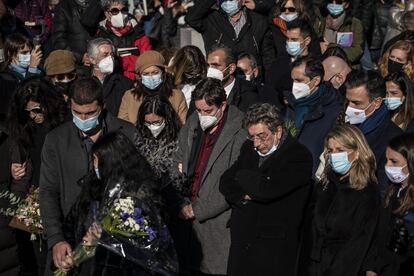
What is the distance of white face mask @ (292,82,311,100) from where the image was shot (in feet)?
28.1

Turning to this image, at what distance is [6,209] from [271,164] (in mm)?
2572

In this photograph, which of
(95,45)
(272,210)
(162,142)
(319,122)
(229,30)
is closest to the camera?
(272,210)

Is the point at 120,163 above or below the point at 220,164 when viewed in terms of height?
above

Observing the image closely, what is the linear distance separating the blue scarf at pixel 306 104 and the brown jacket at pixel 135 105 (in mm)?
1296

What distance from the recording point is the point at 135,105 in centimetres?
943

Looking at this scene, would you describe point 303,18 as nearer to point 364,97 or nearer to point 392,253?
point 364,97

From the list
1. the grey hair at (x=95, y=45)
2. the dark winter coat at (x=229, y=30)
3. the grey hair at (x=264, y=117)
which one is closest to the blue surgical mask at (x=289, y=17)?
the dark winter coat at (x=229, y=30)

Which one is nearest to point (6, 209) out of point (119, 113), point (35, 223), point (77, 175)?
point (35, 223)

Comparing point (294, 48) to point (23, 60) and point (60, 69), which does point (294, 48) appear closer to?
point (60, 69)

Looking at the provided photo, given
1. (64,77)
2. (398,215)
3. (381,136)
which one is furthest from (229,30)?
(398,215)

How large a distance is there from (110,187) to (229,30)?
5.29m

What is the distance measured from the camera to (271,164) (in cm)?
729

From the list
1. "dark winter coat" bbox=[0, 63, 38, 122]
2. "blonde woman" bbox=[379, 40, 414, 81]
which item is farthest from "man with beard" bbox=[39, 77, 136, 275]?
"blonde woman" bbox=[379, 40, 414, 81]

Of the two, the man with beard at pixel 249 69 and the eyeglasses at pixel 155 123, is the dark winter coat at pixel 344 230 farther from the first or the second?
the man with beard at pixel 249 69
